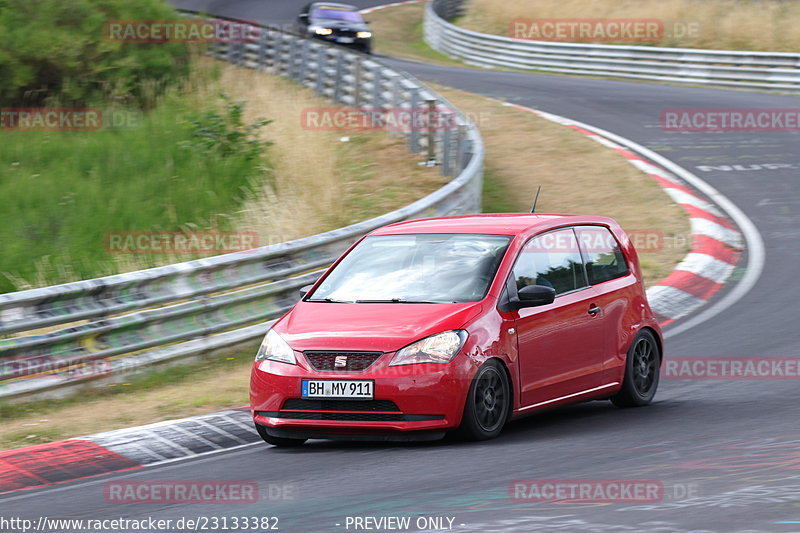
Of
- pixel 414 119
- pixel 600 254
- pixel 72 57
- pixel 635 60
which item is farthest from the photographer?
pixel 635 60

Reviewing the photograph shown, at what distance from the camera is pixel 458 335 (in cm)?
730

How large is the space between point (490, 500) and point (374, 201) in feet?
34.7

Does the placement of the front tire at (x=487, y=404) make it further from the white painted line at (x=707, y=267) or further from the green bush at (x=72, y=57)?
the green bush at (x=72, y=57)

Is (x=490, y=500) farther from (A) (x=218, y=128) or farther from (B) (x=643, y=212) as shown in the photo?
(A) (x=218, y=128)

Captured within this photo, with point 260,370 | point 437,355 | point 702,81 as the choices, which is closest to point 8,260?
point 260,370

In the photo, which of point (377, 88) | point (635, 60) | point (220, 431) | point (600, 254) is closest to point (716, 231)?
point (600, 254)

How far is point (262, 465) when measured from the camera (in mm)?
7184

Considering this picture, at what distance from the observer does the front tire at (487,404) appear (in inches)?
286

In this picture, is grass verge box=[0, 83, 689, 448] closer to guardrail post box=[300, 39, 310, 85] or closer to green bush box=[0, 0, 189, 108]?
guardrail post box=[300, 39, 310, 85]

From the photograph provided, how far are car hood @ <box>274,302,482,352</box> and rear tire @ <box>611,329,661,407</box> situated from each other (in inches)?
70.2

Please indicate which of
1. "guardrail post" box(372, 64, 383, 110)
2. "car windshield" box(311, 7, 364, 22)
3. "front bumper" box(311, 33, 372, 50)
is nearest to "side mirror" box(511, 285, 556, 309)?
"guardrail post" box(372, 64, 383, 110)

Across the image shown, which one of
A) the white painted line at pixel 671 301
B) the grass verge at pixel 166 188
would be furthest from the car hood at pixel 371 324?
the grass verge at pixel 166 188

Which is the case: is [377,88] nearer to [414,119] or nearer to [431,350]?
[414,119]

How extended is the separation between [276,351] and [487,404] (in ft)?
4.55
